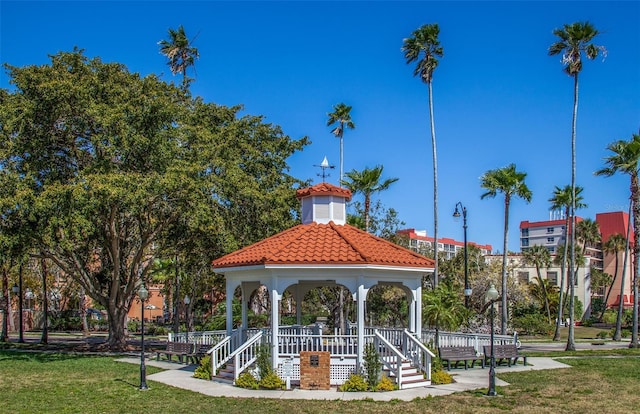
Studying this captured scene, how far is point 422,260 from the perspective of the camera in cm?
2020

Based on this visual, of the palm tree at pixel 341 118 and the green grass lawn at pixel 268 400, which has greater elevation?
the palm tree at pixel 341 118

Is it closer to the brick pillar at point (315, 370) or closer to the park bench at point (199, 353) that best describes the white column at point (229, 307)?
the park bench at point (199, 353)

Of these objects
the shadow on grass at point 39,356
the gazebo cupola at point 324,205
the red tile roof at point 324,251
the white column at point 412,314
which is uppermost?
the gazebo cupola at point 324,205

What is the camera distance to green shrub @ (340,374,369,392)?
1742 centimetres

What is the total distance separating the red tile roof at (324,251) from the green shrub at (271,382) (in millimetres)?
3250

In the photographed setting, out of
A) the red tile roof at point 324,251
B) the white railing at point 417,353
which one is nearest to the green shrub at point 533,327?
the red tile roof at point 324,251

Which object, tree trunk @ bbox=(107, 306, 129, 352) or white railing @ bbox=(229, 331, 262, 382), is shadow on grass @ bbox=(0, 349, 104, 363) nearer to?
tree trunk @ bbox=(107, 306, 129, 352)

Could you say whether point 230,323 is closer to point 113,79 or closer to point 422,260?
point 422,260

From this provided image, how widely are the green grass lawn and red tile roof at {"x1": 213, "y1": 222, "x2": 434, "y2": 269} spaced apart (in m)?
4.27

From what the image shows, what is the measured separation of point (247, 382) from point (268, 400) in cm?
215

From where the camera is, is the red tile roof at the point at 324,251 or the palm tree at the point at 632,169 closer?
the red tile roof at the point at 324,251

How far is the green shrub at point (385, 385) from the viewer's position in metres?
17.4

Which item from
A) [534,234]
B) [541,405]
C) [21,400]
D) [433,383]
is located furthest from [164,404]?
[534,234]

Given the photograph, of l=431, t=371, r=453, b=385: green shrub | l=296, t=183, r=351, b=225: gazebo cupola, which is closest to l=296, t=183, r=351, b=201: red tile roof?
l=296, t=183, r=351, b=225: gazebo cupola
